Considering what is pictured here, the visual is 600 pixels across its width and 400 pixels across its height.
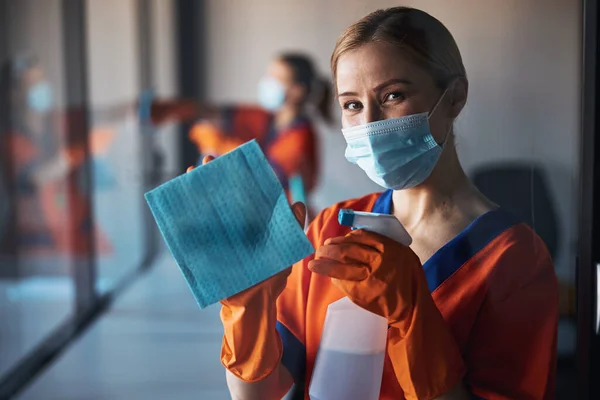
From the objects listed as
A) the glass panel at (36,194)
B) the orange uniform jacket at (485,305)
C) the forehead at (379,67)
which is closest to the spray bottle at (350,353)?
the orange uniform jacket at (485,305)

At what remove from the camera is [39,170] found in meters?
2.22

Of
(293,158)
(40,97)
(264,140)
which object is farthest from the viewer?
(40,97)

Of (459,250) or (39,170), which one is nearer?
(459,250)

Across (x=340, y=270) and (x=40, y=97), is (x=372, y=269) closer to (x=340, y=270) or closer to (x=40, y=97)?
(x=340, y=270)

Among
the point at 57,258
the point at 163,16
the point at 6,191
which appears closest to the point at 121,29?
the point at 163,16

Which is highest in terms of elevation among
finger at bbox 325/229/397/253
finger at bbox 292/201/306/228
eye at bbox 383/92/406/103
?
eye at bbox 383/92/406/103

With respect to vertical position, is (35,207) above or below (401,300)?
below

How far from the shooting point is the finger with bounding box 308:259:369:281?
21.9 inches

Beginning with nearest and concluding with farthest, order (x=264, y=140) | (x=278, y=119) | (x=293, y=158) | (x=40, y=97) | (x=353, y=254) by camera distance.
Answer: (x=353, y=254)
(x=264, y=140)
(x=293, y=158)
(x=278, y=119)
(x=40, y=97)

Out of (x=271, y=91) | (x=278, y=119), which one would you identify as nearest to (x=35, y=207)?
(x=271, y=91)

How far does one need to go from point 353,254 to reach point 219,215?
0.14 m

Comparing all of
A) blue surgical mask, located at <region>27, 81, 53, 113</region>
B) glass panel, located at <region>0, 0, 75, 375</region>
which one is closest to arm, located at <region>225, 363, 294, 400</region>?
glass panel, located at <region>0, 0, 75, 375</region>

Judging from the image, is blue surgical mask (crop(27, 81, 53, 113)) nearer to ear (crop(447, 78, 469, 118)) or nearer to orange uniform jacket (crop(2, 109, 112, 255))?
orange uniform jacket (crop(2, 109, 112, 255))

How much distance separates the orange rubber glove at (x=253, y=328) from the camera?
585 mm
